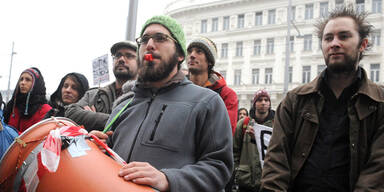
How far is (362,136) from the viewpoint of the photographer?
2.30 metres

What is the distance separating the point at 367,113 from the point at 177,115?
1.28 metres

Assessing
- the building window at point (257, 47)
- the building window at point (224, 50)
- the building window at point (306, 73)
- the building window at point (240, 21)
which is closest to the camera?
the building window at point (306, 73)

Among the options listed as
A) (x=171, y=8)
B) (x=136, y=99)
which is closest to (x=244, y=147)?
(x=136, y=99)

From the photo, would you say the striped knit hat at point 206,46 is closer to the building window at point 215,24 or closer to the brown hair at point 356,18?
the brown hair at point 356,18

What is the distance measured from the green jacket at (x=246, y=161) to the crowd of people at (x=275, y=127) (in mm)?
1888

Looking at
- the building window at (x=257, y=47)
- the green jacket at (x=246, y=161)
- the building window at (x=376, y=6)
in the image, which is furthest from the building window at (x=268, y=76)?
the green jacket at (x=246, y=161)

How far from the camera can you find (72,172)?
1510 millimetres

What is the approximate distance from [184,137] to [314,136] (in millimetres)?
988

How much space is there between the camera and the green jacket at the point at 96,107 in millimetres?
3041

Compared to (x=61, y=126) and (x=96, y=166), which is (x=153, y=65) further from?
(x=96, y=166)

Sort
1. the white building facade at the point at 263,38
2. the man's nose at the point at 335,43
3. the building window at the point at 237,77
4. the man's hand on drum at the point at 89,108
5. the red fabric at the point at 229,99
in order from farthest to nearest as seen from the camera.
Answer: the building window at the point at 237,77
the white building facade at the point at 263,38
the red fabric at the point at 229,99
the man's hand on drum at the point at 89,108
the man's nose at the point at 335,43

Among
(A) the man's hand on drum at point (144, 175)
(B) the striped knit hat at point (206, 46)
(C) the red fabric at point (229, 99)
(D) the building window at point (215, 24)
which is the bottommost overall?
(A) the man's hand on drum at point (144, 175)

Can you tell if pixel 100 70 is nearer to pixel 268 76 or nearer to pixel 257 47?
pixel 268 76

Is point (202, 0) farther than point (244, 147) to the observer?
Yes
